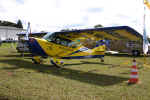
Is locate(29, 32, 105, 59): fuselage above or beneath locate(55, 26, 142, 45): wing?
beneath

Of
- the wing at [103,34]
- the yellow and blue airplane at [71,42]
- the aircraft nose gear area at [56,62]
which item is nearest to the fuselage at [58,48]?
the yellow and blue airplane at [71,42]

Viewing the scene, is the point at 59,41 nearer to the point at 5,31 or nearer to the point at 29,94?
the point at 29,94

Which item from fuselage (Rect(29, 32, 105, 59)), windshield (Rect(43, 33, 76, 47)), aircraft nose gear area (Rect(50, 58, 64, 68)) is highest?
windshield (Rect(43, 33, 76, 47))

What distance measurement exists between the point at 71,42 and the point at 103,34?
233cm

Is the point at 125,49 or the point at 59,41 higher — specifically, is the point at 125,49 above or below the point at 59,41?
below

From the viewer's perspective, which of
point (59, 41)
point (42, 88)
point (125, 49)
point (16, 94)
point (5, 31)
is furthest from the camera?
point (5, 31)

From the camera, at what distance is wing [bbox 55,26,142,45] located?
30.1 ft

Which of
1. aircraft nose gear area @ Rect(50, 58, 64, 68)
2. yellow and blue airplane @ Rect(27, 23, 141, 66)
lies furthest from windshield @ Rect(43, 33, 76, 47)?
aircraft nose gear area @ Rect(50, 58, 64, 68)

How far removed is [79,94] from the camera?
4820 mm

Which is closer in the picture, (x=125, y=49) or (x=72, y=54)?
(x=72, y=54)

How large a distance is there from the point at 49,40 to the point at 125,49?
1472cm

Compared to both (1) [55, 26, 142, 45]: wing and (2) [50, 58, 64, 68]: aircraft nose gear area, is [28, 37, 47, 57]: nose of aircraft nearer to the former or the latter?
(2) [50, 58, 64, 68]: aircraft nose gear area

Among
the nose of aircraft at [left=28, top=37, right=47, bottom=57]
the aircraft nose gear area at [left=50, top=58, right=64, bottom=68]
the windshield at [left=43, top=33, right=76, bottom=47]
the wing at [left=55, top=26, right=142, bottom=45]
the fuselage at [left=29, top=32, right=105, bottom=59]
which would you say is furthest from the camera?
the windshield at [left=43, top=33, right=76, bottom=47]

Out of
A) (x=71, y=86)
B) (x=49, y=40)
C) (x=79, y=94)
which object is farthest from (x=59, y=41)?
(x=79, y=94)
